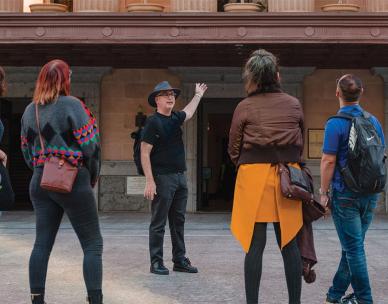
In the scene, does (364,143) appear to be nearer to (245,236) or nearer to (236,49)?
(245,236)

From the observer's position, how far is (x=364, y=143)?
491 cm

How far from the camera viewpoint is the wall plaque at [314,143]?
16359 millimetres

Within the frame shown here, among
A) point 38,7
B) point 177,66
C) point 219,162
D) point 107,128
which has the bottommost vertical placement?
point 219,162

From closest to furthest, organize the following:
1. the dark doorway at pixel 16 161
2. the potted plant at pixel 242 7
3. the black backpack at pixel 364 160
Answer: the black backpack at pixel 364 160 → the potted plant at pixel 242 7 → the dark doorway at pixel 16 161

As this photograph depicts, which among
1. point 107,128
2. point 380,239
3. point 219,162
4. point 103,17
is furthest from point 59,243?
point 219,162

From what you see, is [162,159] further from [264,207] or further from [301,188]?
[301,188]

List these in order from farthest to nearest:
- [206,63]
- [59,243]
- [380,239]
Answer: [206,63] < [380,239] < [59,243]

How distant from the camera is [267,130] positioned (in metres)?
4.68

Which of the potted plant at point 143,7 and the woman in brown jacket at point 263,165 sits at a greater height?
the potted plant at point 143,7

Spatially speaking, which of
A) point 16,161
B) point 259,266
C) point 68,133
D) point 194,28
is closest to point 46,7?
point 194,28

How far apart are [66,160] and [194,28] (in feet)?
33.0

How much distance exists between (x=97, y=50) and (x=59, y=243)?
21.8 ft

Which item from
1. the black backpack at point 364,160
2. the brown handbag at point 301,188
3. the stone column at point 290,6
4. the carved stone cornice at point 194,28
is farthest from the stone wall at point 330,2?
the brown handbag at point 301,188

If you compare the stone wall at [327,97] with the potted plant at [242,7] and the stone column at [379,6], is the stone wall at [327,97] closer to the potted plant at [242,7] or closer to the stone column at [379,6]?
the stone column at [379,6]
